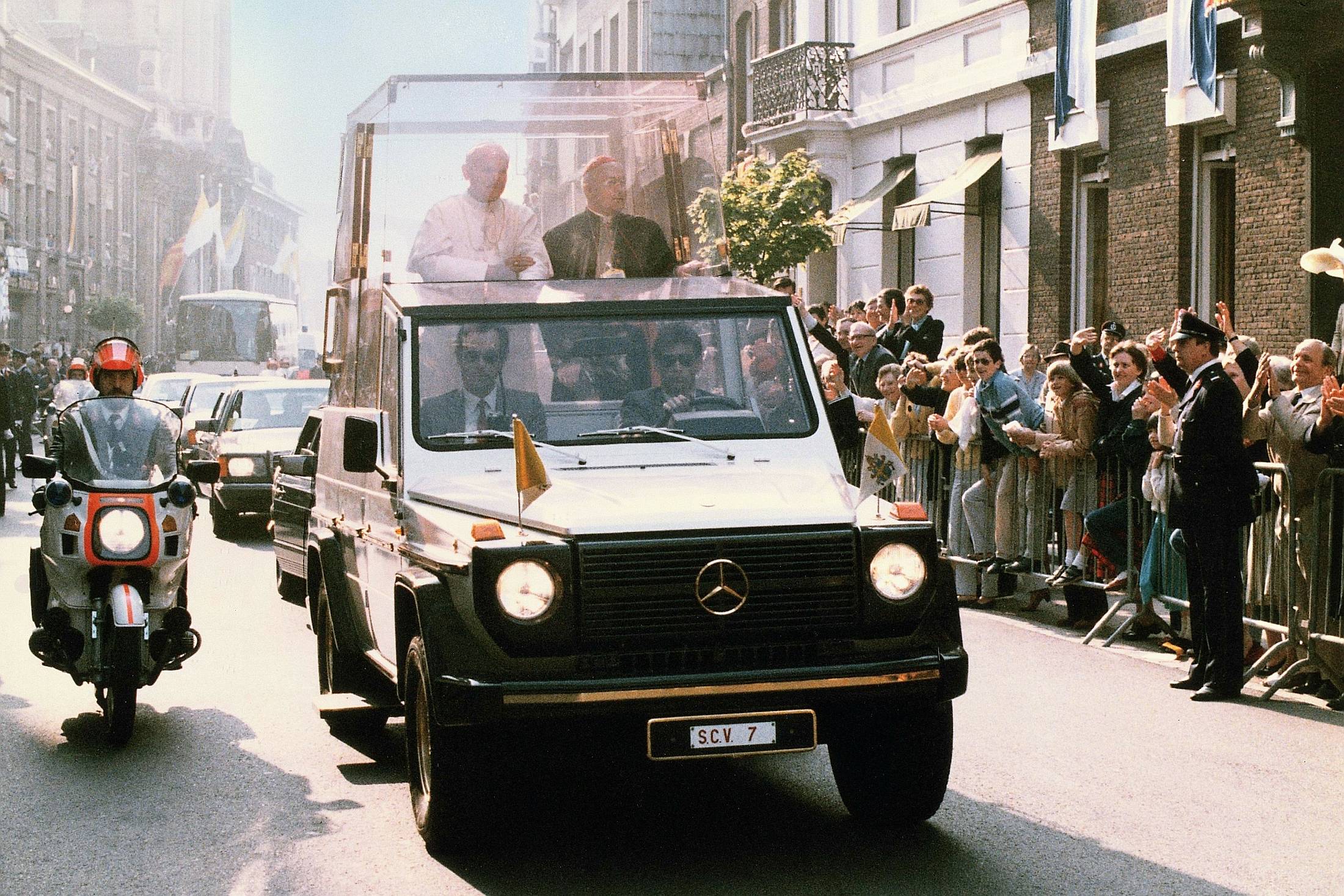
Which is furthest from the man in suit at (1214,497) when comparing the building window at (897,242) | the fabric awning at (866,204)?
the building window at (897,242)

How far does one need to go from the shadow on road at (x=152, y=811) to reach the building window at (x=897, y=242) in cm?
2125

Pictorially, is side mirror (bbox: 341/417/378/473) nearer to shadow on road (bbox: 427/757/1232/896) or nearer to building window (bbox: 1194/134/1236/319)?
shadow on road (bbox: 427/757/1232/896)

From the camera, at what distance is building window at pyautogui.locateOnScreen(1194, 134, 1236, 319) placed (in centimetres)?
2047

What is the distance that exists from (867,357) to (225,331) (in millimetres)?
42323

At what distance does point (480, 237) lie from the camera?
9.05 metres

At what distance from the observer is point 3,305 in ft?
241

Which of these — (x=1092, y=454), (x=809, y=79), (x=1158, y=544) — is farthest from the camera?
(x=809, y=79)

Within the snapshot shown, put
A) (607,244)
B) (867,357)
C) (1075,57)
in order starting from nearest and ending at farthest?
1. (607,244)
2. (867,357)
3. (1075,57)

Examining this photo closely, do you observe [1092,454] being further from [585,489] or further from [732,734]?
[732,734]

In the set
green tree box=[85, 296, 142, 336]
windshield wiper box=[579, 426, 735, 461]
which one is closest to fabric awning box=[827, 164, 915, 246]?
windshield wiper box=[579, 426, 735, 461]

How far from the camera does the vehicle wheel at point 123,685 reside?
27.2 feet

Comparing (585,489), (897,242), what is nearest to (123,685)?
(585,489)

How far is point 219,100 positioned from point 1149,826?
14335 centimetres

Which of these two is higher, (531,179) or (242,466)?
(531,179)
